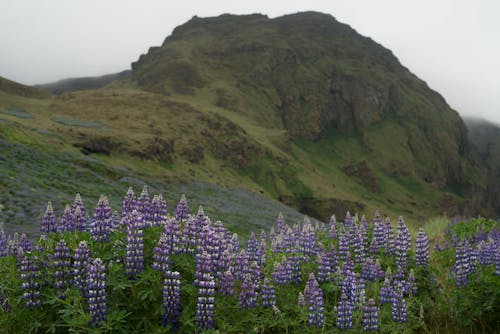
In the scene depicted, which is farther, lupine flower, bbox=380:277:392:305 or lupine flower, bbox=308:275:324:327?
lupine flower, bbox=380:277:392:305

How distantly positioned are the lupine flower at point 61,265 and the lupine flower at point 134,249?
27.4 inches

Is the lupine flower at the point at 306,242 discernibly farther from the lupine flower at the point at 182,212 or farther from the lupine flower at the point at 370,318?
the lupine flower at the point at 182,212

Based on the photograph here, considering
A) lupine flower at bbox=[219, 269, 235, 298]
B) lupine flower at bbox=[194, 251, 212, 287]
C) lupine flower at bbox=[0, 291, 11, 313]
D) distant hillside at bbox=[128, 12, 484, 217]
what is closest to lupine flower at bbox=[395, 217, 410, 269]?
lupine flower at bbox=[219, 269, 235, 298]

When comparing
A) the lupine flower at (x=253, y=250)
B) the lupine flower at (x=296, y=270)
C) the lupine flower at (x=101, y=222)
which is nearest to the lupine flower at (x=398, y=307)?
the lupine flower at (x=296, y=270)

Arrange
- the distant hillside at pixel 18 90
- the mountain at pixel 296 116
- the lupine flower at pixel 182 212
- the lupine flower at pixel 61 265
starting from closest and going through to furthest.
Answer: the lupine flower at pixel 61 265
the lupine flower at pixel 182 212
the mountain at pixel 296 116
the distant hillside at pixel 18 90

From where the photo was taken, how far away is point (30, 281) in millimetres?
5066

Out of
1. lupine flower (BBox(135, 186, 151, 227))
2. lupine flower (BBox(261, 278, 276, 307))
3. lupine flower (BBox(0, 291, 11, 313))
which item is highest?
lupine flower (BBox(135, 186, 151, 227))

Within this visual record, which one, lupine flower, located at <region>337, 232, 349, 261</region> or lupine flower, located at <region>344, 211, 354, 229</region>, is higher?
lupine flower, located at <region>344, 211, 354, 229</region>

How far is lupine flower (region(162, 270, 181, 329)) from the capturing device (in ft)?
15.9

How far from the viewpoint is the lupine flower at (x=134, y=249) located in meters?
5.05

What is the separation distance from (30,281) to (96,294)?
940 mm

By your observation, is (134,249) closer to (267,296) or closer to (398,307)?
(267,296)

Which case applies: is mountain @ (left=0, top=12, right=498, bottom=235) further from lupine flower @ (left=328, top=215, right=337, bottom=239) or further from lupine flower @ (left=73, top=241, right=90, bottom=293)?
lupine flower @ (left=73, top=241, right=90, bottom=293)

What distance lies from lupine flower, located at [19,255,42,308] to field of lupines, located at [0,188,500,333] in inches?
0.5
